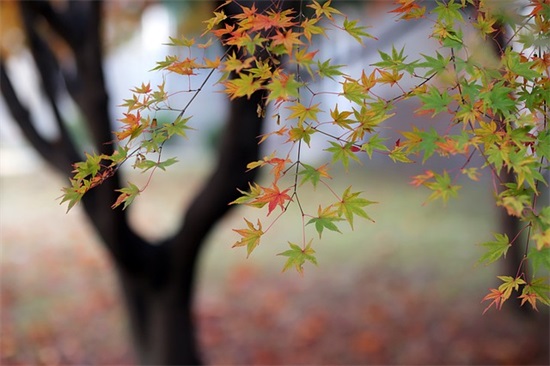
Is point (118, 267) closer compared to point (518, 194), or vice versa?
point (518, 194)

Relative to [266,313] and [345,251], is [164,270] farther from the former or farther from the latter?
[345,251]

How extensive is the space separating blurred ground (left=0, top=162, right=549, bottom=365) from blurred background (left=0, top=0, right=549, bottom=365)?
0.06ft

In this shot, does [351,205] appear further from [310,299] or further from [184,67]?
[310,299]

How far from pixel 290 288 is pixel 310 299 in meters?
0.43

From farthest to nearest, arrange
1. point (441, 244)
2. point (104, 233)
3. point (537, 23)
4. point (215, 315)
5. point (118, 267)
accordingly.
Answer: point (441, 244) < point (215, 315) < point (118, 267) < point (104, 233) < point (537, 23)

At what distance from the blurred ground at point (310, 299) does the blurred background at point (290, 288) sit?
2 centimetres

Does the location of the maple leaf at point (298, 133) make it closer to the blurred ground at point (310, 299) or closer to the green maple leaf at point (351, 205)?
the green maple leaf at point (351, 205)

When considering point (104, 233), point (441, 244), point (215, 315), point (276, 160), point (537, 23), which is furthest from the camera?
point (441, 244)

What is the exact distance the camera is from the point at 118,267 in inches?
186

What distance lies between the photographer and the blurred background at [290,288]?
246 inches

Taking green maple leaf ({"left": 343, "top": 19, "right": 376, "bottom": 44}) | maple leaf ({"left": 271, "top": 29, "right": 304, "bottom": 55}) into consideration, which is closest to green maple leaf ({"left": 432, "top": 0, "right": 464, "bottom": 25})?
green maple leaf ({"left": 343, "top": 19, "right": 376, "bottom": 44})

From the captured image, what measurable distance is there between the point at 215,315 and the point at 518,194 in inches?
227

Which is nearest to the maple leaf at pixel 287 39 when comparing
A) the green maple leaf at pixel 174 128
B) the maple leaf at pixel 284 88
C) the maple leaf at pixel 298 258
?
the maple leaf at pixel 284 88

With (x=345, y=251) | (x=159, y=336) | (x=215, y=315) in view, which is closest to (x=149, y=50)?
(x=345, y=251)
